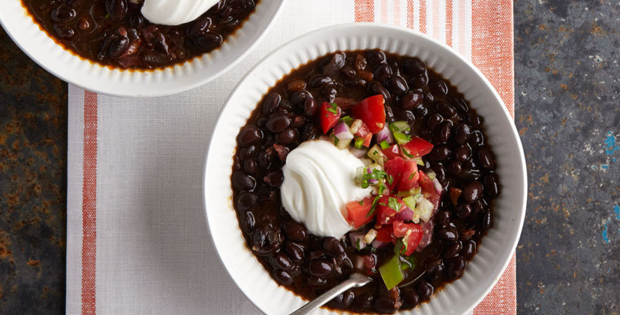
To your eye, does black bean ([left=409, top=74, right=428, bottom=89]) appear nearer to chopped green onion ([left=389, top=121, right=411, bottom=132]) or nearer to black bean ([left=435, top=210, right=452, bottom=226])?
chopped green onion ([left=389, top=121, right=411, bottom=132])

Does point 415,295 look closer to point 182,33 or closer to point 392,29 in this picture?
point 392,29

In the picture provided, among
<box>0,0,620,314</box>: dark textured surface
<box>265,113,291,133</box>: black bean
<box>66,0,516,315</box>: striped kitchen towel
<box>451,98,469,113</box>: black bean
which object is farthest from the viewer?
<box>0,0,620,314</box>: dark textured surface

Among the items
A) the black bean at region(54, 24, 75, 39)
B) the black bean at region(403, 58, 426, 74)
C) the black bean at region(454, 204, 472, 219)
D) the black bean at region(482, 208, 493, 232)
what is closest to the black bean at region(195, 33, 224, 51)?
the black bean at region(54, 24, 75, 39)

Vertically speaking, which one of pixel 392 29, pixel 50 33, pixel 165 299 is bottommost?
pixel 165 299

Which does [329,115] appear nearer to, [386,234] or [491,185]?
[386,234]

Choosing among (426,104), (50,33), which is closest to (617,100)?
(426,104)

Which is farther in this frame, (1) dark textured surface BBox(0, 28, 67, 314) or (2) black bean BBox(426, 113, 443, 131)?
(1) dark textured surface BBox(0, 28, 67, 314)

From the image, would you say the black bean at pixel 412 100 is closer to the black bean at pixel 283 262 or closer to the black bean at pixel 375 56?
the black bean at pixel 375 56
